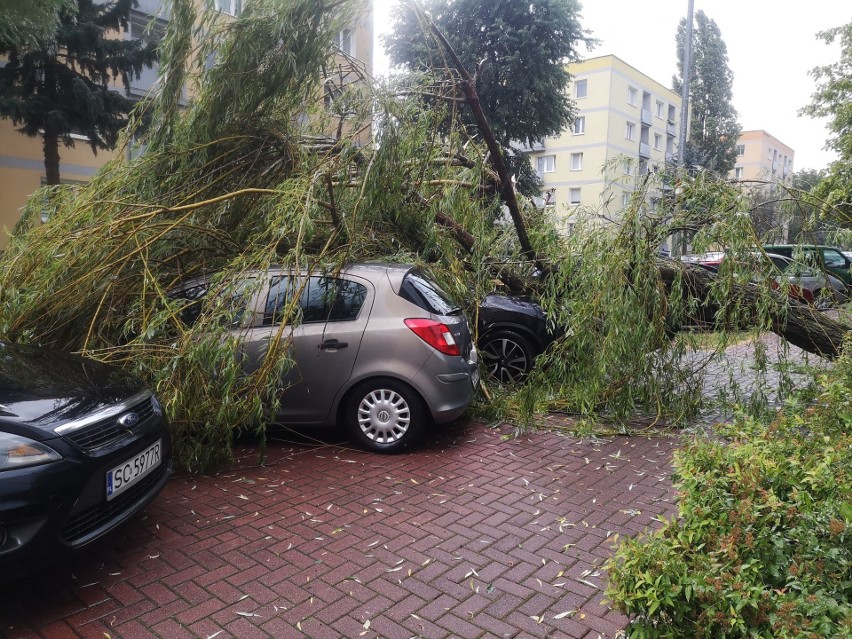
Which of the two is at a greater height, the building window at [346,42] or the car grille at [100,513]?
the building window at [346,42]

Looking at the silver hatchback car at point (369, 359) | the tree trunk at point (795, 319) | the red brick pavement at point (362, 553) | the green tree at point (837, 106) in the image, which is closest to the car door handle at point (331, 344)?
the silver hatchback car at point (369, 359)

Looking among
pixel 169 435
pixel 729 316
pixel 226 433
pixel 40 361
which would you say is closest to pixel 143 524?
pixel 169 435

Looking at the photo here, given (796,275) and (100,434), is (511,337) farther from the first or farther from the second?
(100,434)

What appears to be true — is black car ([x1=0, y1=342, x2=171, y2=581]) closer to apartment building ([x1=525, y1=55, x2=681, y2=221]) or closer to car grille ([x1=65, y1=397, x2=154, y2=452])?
car grille ([x1=65, y1=397, x2=154, y2=452])

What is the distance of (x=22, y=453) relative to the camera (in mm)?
2891

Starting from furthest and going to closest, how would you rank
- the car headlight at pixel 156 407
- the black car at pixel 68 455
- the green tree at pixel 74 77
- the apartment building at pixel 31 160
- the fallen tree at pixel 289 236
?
the apartment building at pixel 31 160
the green tree at pixel 74 77
the fallen tree at pixel 289 236
the car headlight at pixel 156 407
the black car at pixel 68 455

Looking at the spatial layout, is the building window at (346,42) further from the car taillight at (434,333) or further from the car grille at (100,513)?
the car grille at (100,513)

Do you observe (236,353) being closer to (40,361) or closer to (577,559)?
(40,361)

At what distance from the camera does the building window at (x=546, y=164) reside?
49844 mm

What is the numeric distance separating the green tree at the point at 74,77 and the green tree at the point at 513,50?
8187 millimetres

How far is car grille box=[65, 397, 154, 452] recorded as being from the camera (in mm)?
3090

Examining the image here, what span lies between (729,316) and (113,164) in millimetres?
5946

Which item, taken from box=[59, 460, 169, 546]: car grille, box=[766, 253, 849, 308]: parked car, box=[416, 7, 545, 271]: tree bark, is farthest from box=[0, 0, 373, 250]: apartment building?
box=[766, 253, 849, 308]: parked car

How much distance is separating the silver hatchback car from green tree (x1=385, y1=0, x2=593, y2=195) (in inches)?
626
